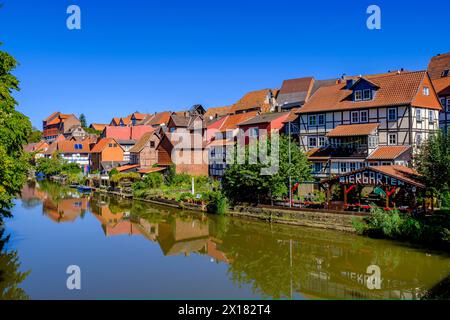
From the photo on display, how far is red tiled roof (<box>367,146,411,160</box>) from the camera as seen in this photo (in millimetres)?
28795

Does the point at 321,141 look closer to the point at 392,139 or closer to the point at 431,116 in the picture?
the point at 392,139

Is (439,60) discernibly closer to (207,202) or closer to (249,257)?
(207,202)

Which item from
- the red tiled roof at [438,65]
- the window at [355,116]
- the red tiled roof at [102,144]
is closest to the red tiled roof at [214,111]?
the red tiled roof at [102,144]

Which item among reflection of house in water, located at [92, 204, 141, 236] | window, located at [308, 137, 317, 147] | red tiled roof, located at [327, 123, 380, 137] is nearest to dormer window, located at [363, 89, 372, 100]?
red tiled roof, located at [327, 123, 380, 137]

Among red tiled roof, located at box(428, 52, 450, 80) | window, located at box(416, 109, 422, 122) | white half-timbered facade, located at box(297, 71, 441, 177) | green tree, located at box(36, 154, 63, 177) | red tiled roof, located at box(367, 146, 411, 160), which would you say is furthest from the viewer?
green tree, located at box(36, 154, 63, 177)

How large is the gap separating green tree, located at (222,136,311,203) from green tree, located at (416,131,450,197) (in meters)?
8.44

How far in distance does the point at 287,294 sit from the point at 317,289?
1.38 m

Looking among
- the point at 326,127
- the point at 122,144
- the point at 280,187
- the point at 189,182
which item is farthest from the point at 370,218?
the point at 122,144

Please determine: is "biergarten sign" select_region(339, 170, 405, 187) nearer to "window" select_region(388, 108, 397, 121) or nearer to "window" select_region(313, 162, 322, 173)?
"window" select_region(313, 162, 322, 173)

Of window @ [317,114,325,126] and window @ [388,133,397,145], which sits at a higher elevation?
window @ [317,114,325,126]

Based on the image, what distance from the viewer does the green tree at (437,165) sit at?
22.2m

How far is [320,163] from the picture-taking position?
32.9 metres

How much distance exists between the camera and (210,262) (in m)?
20.6

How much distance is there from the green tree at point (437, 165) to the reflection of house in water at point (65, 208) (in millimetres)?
24704
